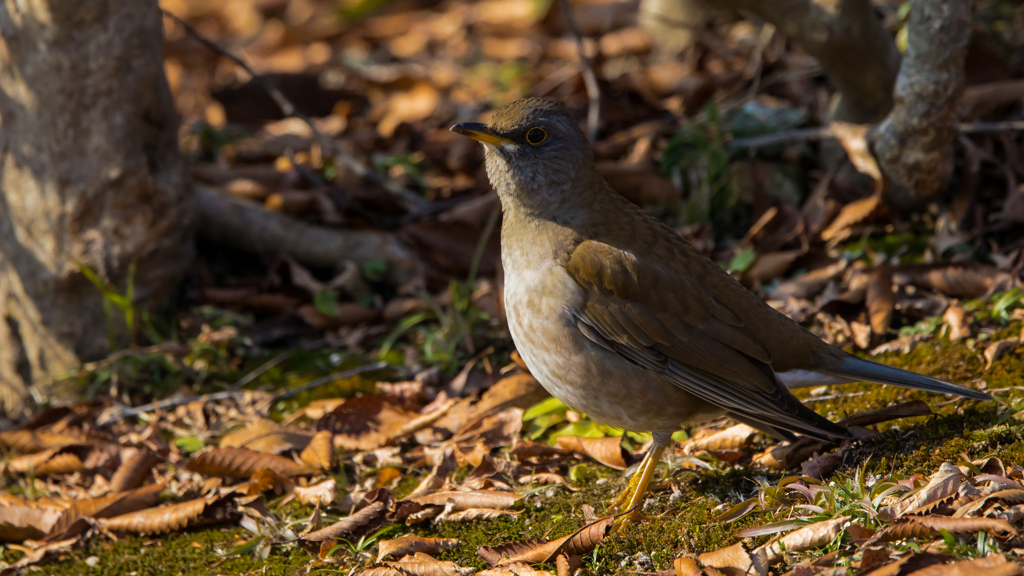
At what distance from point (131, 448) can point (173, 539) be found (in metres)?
0.92

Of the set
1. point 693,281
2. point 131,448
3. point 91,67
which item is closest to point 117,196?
point 91,67

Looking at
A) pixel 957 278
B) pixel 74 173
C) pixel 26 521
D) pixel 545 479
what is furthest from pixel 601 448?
pixel 74 173

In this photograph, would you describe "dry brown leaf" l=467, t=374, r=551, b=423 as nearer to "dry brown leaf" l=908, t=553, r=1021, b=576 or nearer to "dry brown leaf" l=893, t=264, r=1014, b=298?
"dry brown leaf" l=893, t=264, r=1014, b=298

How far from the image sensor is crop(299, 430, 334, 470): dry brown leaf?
14.6ft

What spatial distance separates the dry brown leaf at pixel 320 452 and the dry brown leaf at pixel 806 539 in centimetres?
225

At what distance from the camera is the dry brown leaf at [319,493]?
13.8 feet

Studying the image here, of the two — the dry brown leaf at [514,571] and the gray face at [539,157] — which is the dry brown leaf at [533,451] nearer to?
the dry brown leaf at [514,571]

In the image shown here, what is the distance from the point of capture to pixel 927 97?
15.7 feet

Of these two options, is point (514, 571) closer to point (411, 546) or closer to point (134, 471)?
point (411, 546)

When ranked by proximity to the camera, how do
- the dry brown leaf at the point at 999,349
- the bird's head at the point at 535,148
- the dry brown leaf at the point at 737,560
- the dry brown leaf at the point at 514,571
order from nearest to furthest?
the dry brown leaf at the point at 737,560 → the dry brown leaf at the point at 514,571 → the bird's head at the point at 535,148 → the dry brown leaf at the point at 999,349

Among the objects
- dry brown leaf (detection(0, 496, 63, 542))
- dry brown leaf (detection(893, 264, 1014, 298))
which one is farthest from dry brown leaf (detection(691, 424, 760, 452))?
dry brown leaf (detection(0, 496, 63, 542))

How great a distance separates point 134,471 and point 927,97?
4725mm

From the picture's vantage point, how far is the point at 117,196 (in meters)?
5.35

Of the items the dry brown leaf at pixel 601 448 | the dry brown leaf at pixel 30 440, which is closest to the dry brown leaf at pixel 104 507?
the dry brown leaf at pixel 30 440
